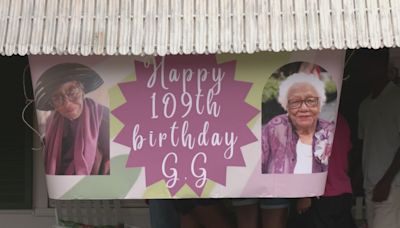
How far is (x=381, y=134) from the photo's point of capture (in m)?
4.56

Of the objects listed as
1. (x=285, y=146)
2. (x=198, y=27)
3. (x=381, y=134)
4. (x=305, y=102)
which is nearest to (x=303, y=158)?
(x=285, y=146)

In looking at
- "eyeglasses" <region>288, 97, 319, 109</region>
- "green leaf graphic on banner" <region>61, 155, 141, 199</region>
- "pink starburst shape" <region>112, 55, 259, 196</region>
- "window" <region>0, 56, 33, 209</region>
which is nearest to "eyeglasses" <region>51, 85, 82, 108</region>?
"pink starburst shape" <region>112, 55, 259, 196</region>

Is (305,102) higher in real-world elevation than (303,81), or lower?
lower

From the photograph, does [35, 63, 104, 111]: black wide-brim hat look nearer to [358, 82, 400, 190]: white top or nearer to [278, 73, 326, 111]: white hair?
[278, 73, 326, 111]: white hair

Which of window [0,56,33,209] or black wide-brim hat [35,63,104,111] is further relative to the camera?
window [0,56,33,209]

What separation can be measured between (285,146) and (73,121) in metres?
1.24

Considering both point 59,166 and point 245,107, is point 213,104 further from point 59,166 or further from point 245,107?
point 59,166

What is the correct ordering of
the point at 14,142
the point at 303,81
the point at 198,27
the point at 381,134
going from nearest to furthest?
1. the point at 198,27
2. the point at 303,81
3. the point at 381,134
4. the point at 14,142

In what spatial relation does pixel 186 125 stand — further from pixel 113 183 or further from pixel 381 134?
pixel 381 134

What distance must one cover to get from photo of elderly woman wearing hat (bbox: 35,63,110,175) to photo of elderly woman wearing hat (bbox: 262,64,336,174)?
96cm

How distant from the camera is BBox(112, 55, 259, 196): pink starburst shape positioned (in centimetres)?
356

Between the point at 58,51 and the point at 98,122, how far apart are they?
0.49 metres

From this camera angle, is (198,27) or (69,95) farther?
(69,95)

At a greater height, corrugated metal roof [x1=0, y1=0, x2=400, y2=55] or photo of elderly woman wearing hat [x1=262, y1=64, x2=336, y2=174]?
corrugated metal roof [x1=0, y1=0, x2=400, y2=55]
